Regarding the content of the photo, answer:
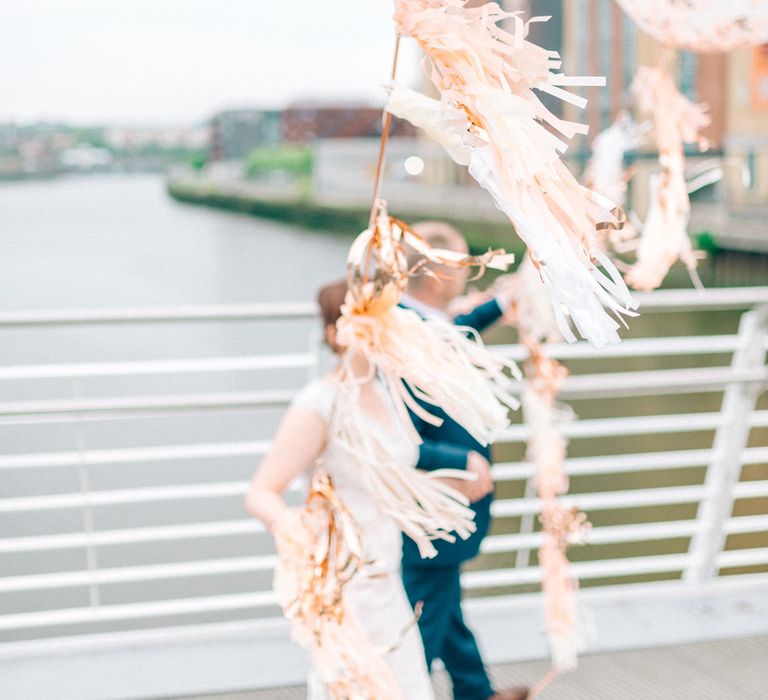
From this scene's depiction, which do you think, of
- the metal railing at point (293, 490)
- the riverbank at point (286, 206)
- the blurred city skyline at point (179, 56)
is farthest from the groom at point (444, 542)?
the blurred city skyline at point (179, 56)

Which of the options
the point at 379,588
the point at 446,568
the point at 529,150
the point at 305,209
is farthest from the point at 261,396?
the point at 305,209

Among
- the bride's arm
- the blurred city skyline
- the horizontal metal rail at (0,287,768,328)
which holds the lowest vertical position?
the bride's arm

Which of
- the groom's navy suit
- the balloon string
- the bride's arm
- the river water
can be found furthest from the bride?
the river water

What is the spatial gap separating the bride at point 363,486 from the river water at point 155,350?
1105 mm

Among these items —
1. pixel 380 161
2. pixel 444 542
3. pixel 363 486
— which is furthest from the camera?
pixel 444 542

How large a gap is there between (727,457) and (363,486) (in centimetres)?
170

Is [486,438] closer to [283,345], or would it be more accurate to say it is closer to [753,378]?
[753,378]

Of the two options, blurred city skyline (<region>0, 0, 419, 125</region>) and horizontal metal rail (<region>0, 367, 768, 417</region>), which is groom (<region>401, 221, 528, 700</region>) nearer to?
horizontal metal rail (<region>0, 367, 768, 417</region>)

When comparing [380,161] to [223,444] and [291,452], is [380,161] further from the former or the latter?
[223,444]

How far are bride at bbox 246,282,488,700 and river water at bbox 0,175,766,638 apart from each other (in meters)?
1.11

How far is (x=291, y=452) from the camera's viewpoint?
1.43 m

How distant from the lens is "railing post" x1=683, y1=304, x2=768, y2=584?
2672mm

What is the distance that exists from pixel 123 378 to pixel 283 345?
15.9ft

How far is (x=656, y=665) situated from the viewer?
2.38m
